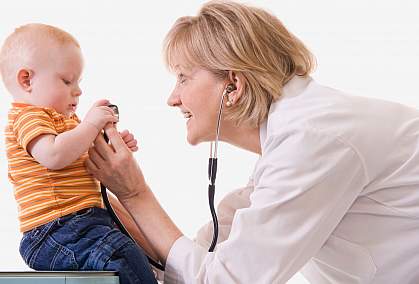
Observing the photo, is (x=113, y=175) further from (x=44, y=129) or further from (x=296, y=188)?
(x=296, y=188)

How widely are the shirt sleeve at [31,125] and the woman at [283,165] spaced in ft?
0.47

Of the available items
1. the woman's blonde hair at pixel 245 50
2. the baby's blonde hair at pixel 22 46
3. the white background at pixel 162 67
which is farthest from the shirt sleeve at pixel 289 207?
the white background at pixel 162 67

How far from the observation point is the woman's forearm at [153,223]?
187 cm

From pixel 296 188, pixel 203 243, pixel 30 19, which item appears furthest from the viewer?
pixel 30 19

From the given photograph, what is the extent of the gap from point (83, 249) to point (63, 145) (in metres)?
0.23

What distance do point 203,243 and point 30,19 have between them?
118 centimetres

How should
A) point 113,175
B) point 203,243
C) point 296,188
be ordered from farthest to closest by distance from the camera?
1. point 203,243
2. point 113,175
3. point 296,188

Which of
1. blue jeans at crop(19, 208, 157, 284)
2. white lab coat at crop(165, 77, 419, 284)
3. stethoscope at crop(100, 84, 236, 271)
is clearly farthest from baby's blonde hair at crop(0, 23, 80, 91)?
white lab coat at crop(165, 77, 419, 284)

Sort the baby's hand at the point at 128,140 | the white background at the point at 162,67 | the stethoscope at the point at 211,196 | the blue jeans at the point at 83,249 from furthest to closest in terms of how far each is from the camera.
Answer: the white background at the point at 162,67 < the baby's hand at the point at 128,140 < the stethoscope at the point at 211,196 < the blue jeans at the point at 83,249

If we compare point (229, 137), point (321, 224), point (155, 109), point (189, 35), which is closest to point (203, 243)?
point (229, 137)

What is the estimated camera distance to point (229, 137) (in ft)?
6.38

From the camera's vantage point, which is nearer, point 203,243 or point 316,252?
point 316,252

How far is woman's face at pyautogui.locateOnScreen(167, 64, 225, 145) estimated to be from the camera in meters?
1.88

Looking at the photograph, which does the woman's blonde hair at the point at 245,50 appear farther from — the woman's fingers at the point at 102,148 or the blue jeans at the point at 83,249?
the blue jeans at the point at 83,249
